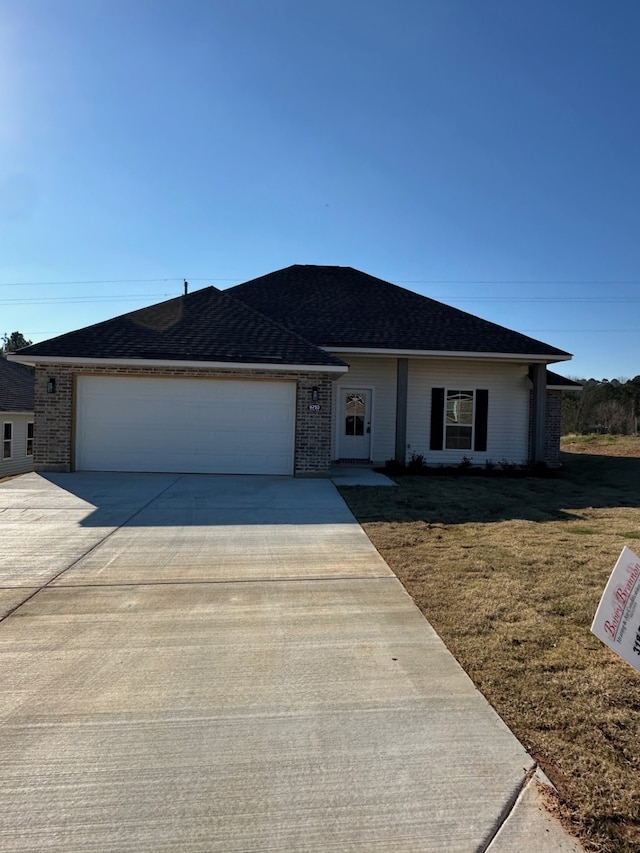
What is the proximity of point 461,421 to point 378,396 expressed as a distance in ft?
7.93

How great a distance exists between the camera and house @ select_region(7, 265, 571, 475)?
11.5 meters

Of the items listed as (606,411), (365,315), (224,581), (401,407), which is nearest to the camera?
(224,581)

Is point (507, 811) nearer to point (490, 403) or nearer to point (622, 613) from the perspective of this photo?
point (622, 613)

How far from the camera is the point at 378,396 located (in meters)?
14.2

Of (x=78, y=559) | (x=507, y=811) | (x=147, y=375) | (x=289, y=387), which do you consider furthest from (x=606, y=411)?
(x=507, y=811)

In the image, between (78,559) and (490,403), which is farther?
(490,403)

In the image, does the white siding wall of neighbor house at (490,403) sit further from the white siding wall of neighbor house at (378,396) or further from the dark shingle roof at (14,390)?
the dark shingle roof at (14,390)

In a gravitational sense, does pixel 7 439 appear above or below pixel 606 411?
below

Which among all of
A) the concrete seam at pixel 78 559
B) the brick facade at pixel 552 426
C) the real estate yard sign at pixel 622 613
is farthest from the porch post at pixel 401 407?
the real estate yard sign at pixel 622 613

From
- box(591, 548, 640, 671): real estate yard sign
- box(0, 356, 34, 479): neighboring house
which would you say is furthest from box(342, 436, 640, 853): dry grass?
box(0, 356, 34, 479): neighboring house

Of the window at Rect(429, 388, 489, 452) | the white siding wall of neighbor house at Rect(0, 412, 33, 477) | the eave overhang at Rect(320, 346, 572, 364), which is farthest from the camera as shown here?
the white siding wall of neighbor house at Rect(0, 412, 33, 477)

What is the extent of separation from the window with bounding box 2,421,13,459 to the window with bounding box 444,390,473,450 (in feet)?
58.0

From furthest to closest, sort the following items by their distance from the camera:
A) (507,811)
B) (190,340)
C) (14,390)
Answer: (14,390) → (190,340) → (507,811)

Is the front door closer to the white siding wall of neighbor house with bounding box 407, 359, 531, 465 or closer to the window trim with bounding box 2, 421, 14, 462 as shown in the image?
the white siding wall of neighbor house with bounding box 407, 359, 531, 465
